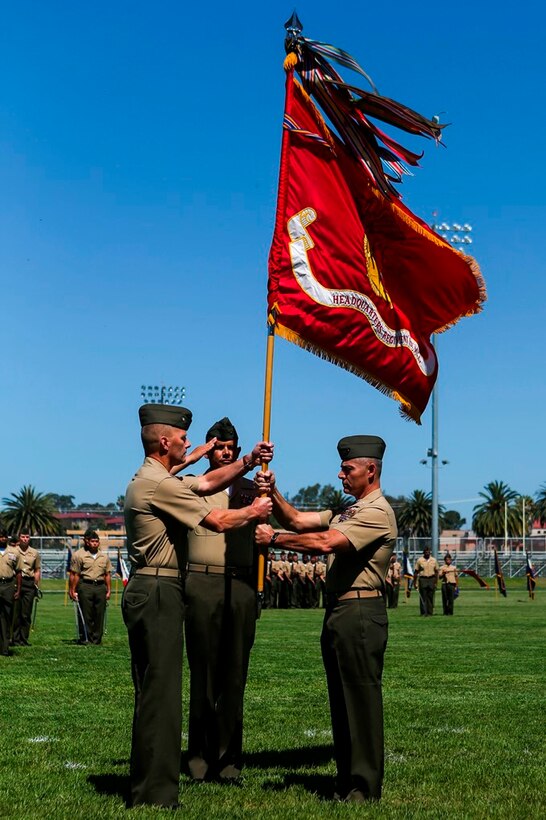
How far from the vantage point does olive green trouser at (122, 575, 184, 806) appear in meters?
6.47

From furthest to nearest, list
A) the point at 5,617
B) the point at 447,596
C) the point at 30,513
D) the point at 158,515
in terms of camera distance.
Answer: the point at 30,513, the point at 447,596, the point at 5,617, the point at 158,515

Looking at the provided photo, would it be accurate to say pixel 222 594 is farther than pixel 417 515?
No

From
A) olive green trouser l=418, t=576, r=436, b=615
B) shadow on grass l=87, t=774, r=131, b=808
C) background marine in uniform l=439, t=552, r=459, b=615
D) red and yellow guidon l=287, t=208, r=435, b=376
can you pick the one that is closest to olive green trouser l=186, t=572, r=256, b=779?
shadow on grass l=87, t=774, r=131, b=808

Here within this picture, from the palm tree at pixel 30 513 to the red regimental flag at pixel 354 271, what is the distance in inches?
3915

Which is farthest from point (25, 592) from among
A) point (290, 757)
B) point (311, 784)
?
point (311, 784)

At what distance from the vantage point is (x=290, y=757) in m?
8.38

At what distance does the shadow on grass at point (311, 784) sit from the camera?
7.13 m

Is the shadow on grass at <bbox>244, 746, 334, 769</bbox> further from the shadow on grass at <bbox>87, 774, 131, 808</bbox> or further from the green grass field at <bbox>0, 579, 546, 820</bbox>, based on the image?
the shadow on grass at <bbox>87, 774, 131, 808</bbox>

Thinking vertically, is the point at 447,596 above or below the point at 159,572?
above

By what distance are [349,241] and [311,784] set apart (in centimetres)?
423

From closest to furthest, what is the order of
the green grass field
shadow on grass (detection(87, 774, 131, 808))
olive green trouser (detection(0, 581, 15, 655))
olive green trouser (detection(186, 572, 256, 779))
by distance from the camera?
1. the green grass field
2. shadow on grass (detection(87, 774, 131, 808))
3. olive green trouser (detection(186, 572, 256, 779))
4. olive green trouser (detection(0, 581, 15, 655))

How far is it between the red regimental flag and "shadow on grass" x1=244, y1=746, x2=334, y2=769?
2.84 m

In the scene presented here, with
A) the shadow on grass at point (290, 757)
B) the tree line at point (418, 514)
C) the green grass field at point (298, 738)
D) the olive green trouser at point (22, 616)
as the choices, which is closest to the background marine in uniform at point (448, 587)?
the green grass field at point (298, 738)

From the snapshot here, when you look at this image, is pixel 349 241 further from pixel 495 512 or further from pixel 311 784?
pixel 495 512
